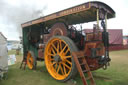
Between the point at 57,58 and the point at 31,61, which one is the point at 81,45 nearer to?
the point at 57,58

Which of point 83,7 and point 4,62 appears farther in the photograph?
point 4,62

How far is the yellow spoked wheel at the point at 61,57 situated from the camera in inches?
134

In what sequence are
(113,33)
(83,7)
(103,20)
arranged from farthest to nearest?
(113,33), (103,20), (83,7)

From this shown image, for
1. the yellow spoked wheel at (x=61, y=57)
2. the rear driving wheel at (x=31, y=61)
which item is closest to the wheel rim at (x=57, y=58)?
the yellow spoked wheel at (x=61, y=57)

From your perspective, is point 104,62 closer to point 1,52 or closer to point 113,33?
point 1,52

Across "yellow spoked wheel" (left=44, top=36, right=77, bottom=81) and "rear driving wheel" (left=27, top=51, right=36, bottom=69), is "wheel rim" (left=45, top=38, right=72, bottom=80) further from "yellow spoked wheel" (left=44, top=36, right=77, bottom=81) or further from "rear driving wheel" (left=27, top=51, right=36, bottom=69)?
"rear driving wheel" (left=27, top=51, right=36, bottom=69)

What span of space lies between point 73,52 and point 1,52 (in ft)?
8.97

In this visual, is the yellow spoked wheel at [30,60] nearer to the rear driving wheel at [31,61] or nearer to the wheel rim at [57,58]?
the rear driving wheel at [31,61]

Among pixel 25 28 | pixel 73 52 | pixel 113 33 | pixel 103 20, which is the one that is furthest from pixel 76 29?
pixel 113 33

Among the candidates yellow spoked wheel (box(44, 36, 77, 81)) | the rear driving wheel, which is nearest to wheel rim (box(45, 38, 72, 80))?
yellow spoked wheel (box(44, 36, 77, 81))

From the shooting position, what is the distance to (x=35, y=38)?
625cm

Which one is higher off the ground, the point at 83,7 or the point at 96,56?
the point at 83,7

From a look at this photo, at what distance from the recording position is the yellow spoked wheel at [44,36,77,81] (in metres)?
3.40

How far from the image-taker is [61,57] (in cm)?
378
